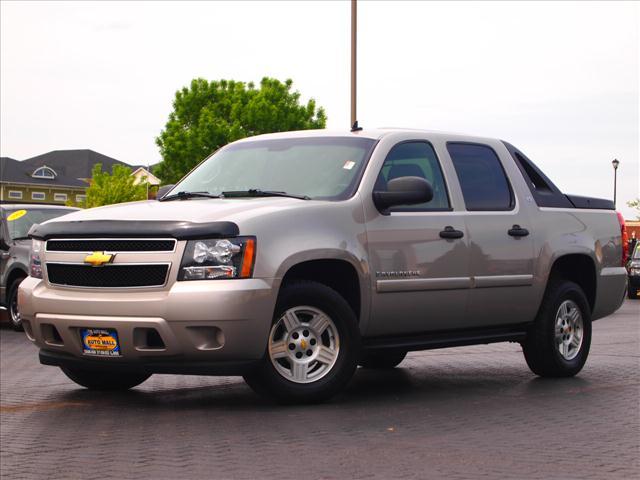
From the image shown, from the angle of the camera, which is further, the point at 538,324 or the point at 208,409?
the point at 538,324

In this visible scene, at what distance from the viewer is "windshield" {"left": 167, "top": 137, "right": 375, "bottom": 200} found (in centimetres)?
847

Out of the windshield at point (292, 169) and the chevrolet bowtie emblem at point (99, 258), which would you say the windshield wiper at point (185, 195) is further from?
the chevrolet bowtie emblem at point (99, 258)

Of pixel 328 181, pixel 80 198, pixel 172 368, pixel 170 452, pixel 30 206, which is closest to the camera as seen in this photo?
pixel 170 452

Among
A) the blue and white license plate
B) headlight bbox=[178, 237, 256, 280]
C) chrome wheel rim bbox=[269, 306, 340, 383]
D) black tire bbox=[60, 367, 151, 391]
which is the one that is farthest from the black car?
headlight bbox=[178, 237, 256, 280]

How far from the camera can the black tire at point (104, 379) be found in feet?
29.3

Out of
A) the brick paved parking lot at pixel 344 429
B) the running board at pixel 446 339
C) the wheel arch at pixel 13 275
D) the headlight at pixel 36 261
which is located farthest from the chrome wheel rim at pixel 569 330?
the wheel arch at pixel 13 275

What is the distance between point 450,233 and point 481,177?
0.91 meters

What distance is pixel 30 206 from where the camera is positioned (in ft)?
60.9

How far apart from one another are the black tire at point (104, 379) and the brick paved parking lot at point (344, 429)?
12cm

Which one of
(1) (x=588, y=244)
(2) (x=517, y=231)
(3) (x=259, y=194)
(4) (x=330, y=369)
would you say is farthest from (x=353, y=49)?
(4) (x=330, y=369)

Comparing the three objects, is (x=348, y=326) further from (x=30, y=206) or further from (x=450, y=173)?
(x=30, y=206)

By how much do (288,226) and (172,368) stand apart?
116cm

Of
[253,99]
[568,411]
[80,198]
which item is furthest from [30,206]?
[80,198]

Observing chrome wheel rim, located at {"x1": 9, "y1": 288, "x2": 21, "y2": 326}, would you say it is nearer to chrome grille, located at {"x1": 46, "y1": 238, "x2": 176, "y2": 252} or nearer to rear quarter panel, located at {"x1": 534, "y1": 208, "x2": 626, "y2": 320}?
rear quarter panel, located at {"x1": 534, "y1": 208, "x2": 626, "y2": 320}
